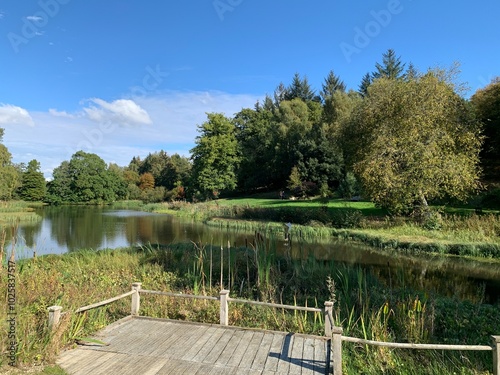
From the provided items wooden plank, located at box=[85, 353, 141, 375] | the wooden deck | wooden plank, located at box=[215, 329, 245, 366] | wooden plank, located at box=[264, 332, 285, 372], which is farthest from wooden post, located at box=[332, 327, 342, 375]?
wooden plank, located at box=[85, 353, 141, 375]

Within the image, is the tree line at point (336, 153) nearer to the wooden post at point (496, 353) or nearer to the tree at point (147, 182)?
the tree at point (147, 182)

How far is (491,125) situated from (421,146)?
11.8m

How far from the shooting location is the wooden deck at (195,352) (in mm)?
3760

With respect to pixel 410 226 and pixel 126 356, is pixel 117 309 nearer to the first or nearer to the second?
pixel 126 356

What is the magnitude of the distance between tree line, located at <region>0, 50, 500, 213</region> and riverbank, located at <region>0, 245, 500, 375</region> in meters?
9.53

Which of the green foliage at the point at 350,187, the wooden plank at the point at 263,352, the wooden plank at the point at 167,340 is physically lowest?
the wooden plank at the point at 263,352

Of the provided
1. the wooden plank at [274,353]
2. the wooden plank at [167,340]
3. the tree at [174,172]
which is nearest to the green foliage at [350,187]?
the wooden plank at [274,353]

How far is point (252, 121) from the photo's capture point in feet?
170

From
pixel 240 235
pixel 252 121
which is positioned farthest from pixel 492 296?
pixel 252 121

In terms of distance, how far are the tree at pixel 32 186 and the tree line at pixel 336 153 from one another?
Result: 158mm

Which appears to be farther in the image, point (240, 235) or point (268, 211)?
point (268, 211)

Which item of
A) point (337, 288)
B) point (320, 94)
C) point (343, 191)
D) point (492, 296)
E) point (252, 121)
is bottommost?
point (492, 296)

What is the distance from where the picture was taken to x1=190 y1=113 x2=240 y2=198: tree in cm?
4278

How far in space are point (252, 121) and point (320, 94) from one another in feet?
42.2
